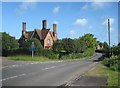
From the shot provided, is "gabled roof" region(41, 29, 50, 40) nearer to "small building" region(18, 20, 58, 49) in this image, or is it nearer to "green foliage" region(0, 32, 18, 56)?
"small building" region(18, 20, 58, 49)

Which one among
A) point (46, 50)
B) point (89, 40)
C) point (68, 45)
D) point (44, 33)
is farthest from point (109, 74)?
point (89, 40)

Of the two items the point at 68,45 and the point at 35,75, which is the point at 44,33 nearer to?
the point at 68,45

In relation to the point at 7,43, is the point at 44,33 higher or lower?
higher

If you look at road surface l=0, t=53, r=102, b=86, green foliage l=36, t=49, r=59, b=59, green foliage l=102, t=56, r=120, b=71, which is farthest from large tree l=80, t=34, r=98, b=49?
road surface l=0, t=53, r=102, b=86

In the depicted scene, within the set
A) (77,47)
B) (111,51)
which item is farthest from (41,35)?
(111,51)

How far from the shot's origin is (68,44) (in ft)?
272

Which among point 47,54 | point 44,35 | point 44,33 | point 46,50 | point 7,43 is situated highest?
point 44,33

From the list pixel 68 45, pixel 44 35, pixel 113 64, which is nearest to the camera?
pixel 113 64

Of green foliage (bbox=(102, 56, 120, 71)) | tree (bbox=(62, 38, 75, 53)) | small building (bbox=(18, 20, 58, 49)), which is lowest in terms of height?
green foliage (bbox=(102, 56, 120, 71))

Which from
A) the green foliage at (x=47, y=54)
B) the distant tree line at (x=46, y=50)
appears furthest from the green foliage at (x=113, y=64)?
the distant tree line at (x=46, y=50)

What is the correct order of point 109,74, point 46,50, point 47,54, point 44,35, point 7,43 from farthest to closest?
Answer: point 44,35 → point 7,43 → point 46,50 → point 47,54 → point 109,74

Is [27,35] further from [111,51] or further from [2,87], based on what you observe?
[2,87]

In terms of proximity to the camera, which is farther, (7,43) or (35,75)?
(7,43)

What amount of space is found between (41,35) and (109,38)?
40.1 metres
